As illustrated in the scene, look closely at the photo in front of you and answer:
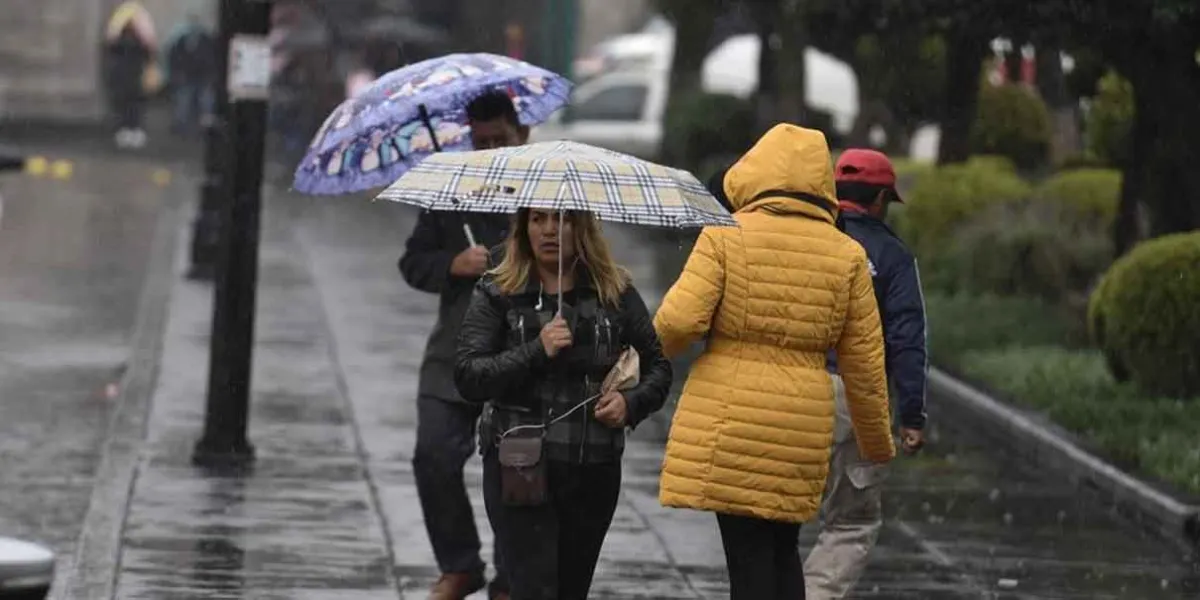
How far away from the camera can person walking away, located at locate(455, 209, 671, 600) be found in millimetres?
7070

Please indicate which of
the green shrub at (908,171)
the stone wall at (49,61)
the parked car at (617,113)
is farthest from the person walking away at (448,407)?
the stone wall at (49,61)

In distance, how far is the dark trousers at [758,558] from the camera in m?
7.37

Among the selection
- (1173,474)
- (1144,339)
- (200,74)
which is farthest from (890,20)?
(200,74)

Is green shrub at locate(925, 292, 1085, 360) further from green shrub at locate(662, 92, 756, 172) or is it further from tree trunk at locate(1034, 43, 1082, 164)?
green shrub at locate(662, 92, 756, 172)

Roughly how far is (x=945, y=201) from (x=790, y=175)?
12.5 meters

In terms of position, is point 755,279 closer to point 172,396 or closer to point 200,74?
point 172,396

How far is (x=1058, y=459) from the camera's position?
1290 cm

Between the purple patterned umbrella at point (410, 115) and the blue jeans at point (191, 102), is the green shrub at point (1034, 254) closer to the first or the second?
the purple patterned umbrella at point (410, 115)

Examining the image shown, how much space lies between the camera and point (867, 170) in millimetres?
8562

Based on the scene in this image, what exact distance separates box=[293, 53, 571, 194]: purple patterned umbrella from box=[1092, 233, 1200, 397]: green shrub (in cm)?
476

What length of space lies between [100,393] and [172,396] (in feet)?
2.73

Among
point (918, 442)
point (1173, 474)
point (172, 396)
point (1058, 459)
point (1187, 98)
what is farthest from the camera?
point (1187, 98)

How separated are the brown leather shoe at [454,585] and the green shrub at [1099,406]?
395 cm

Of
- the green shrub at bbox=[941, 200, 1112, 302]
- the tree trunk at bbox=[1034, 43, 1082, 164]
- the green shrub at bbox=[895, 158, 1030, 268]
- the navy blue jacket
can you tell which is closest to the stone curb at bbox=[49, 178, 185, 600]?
the navy blue jacket
